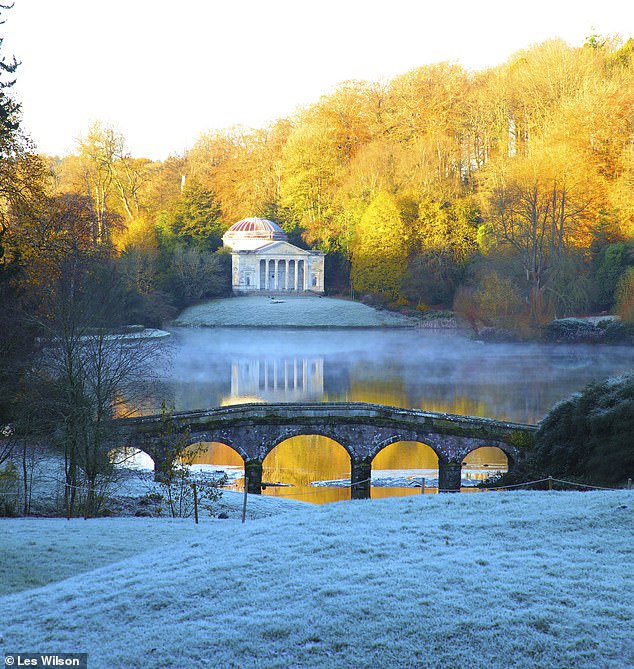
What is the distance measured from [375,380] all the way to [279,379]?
4973 mm

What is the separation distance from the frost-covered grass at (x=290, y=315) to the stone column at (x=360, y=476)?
38626mm

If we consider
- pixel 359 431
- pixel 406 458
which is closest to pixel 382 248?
pixel 406 458

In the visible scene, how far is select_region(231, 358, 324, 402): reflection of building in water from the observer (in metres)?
38.6

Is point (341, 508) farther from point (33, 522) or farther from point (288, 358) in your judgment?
Result: point (288, 358)

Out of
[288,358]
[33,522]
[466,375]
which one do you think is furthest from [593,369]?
[33,522]

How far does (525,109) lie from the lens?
6638 centimetres

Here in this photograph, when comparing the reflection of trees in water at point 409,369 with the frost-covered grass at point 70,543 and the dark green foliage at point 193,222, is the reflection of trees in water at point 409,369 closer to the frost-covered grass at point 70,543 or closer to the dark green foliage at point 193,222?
the dark green foliage at point 193,222

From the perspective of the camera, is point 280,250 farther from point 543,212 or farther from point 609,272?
point 609,272

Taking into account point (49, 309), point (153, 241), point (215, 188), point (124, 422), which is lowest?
point (124, 422)

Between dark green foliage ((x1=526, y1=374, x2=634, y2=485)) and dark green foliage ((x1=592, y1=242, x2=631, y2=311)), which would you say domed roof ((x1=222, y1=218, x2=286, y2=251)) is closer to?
dark green foliage ((x1=592, y1=242, x2=631, y2=311))

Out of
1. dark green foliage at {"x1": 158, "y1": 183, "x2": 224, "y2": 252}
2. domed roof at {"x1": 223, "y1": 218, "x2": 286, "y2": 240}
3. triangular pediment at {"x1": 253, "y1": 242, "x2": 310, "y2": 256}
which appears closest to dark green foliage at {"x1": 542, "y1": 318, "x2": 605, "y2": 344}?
triangular pediment at {"x1": 253, "y1": 242, "x2": 310, "y2": 256}

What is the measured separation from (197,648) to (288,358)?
1665 inches

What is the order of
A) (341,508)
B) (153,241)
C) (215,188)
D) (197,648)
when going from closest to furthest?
1. (197,648)
2. (341,508)
3. (153,241)
4. (215,188)

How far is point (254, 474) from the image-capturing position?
27.1 metres
